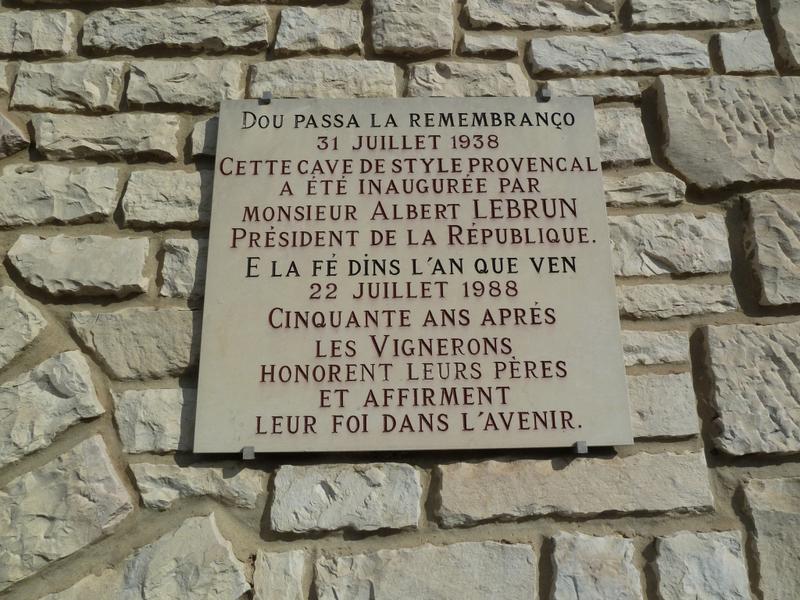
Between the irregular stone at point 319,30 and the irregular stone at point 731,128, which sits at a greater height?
the irregular stone at point 319,30

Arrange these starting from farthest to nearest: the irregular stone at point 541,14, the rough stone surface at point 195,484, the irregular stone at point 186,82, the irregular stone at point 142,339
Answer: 1. the irregular stone at point 541,14
2. the irregular stone at point 186,82
3. the irregular stone at point 142,339
4. the rough stone surface at point 195,484

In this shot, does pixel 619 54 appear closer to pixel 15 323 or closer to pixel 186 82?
pixel 186 82

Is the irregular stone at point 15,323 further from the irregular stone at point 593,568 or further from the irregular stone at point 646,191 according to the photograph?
the irregular stone at point 646,191

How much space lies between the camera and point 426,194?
2.32 m

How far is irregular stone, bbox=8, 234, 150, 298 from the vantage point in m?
2.24

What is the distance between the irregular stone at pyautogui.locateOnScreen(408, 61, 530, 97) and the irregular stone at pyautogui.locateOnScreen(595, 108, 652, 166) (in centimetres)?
28

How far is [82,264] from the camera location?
2.26 m

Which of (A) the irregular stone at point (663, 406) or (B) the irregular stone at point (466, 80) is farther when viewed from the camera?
(B) the irregular stone at point (466, 80)

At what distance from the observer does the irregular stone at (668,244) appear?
228 cm

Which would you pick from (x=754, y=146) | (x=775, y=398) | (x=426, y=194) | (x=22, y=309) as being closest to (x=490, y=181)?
(x=426, y=194)

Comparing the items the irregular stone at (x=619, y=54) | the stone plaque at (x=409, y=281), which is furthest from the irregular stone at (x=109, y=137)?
the irregular stone at (x=619, y=54)

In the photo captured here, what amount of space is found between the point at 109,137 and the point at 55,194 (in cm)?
26

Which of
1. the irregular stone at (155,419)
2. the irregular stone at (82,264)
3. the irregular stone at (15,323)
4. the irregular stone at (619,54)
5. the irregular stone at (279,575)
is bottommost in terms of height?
the irregular stone at (279,575)

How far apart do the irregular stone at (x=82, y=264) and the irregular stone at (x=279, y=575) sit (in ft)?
2.94
